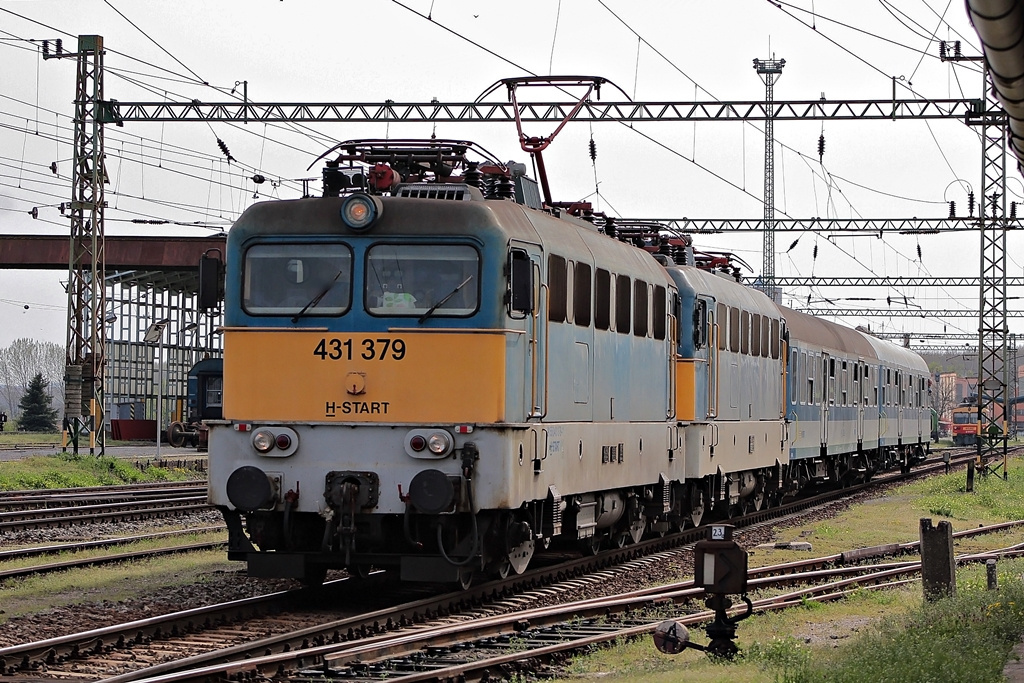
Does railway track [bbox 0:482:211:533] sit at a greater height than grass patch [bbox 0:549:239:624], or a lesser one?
greater

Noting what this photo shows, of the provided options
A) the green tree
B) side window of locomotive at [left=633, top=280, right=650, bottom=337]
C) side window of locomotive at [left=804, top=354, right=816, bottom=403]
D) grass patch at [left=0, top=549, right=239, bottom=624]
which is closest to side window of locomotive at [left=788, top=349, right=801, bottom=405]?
side window of locomotive at [left=804, top=354, right=816, bottom=403]

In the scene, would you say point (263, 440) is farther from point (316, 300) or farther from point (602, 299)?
point (602, 299)

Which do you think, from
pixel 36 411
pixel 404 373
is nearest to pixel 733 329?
pixel 404 373

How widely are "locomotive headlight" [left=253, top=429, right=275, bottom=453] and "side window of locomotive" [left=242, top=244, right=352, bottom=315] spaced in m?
1.12

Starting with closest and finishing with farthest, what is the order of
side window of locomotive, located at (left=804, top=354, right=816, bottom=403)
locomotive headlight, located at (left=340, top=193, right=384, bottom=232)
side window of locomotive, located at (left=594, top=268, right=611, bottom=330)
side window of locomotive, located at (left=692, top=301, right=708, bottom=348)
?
locomotive headlight, located at (left=340, top=193, right=384, bottom=232) → side window of locomotive, located at (left=594, top=268, right=611, bottom=330) → side window of locomotive, located at (left=692, top=301, right=708, bottom=348) → side window of locomotive, located at (left=804, top=354, right=816, bottom=403)

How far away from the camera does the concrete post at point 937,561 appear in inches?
515

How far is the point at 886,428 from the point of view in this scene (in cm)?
3919

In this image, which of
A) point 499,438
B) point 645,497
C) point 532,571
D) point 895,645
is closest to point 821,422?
point 645,497

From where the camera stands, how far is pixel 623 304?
54.7 feet

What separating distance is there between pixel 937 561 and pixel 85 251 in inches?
1010

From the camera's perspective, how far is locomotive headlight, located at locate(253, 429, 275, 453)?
1291 centimetres

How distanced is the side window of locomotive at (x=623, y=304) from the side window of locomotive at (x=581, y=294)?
992 millimetres

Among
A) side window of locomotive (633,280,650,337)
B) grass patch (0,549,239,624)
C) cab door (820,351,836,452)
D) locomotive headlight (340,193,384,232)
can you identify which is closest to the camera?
locomotive headlight (340,193,384,232)

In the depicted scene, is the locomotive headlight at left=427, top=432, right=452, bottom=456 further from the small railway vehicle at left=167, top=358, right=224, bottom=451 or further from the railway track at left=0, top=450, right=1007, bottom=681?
the small railway vehicle at left=167, top=358, right=224, bottom=451
